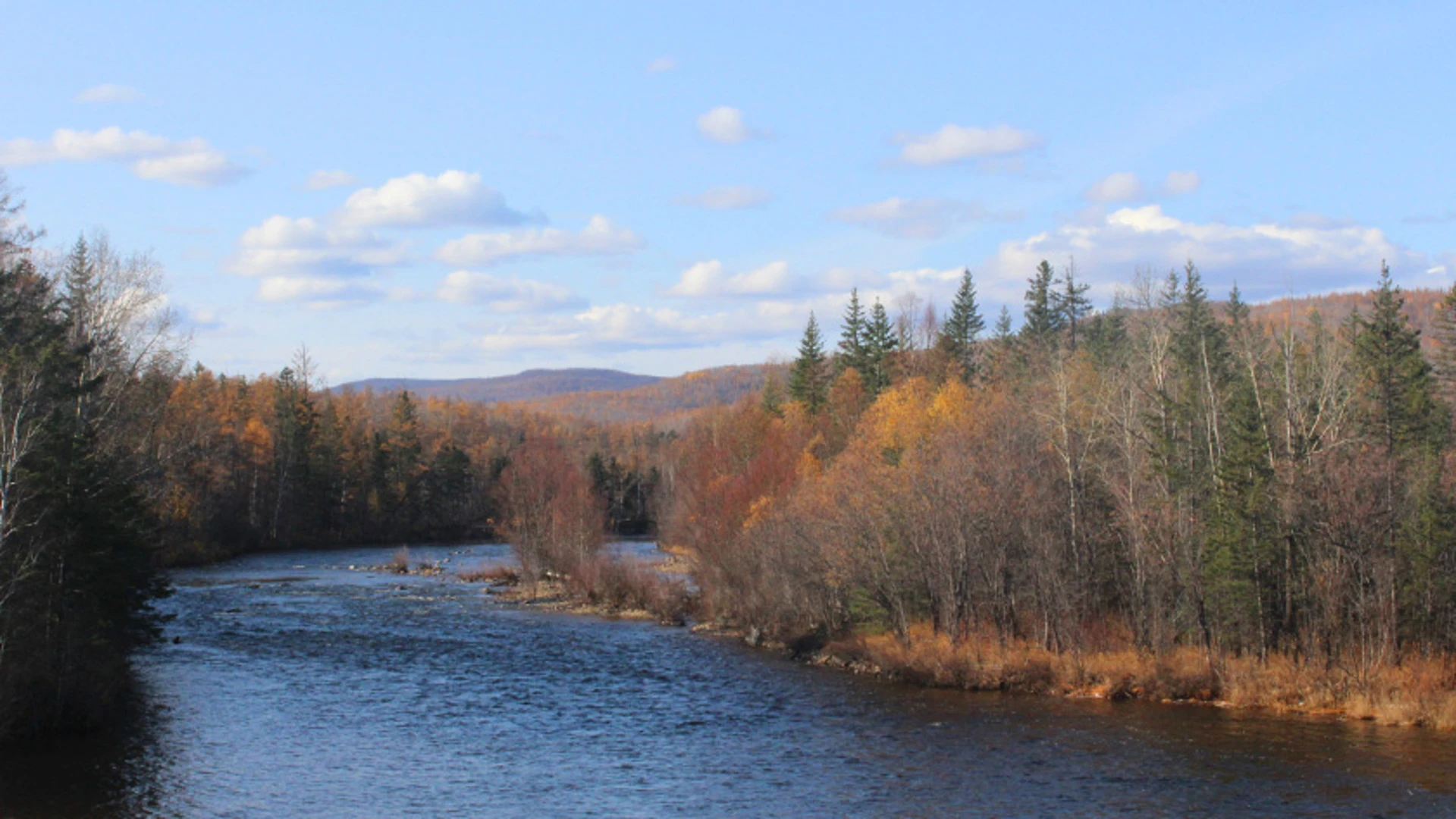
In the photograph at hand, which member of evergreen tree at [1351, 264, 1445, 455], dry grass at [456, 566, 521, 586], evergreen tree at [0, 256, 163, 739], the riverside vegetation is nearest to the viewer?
evergreen tree at [0, 256, 163, 739]

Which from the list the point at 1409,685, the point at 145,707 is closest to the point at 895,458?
the point at 1409,685

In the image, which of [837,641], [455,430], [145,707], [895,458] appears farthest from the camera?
[455,430]

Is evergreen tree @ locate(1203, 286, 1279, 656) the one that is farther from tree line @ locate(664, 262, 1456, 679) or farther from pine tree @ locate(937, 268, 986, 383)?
pine tree @ locate(937, 268, 986, 383)

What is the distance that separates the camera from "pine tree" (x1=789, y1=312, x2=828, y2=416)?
3135 inches

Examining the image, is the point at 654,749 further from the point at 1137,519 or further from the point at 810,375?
the point at 810,375

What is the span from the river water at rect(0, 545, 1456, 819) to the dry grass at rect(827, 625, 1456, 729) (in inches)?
40.8

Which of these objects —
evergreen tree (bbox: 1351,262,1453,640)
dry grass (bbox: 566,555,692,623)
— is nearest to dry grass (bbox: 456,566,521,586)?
dry grass (bbox: 566,555,692,623)

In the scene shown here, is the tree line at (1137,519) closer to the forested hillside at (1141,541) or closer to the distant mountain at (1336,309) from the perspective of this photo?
the forested hillside at (1141,541)

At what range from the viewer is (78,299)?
42.0 m

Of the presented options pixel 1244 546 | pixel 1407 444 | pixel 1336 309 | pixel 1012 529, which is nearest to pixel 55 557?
pixel 1012 529

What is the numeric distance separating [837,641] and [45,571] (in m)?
24.7

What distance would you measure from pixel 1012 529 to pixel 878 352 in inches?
1626

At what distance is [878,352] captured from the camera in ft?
252

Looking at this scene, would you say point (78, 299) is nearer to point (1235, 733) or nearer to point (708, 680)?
point (708, 680)
